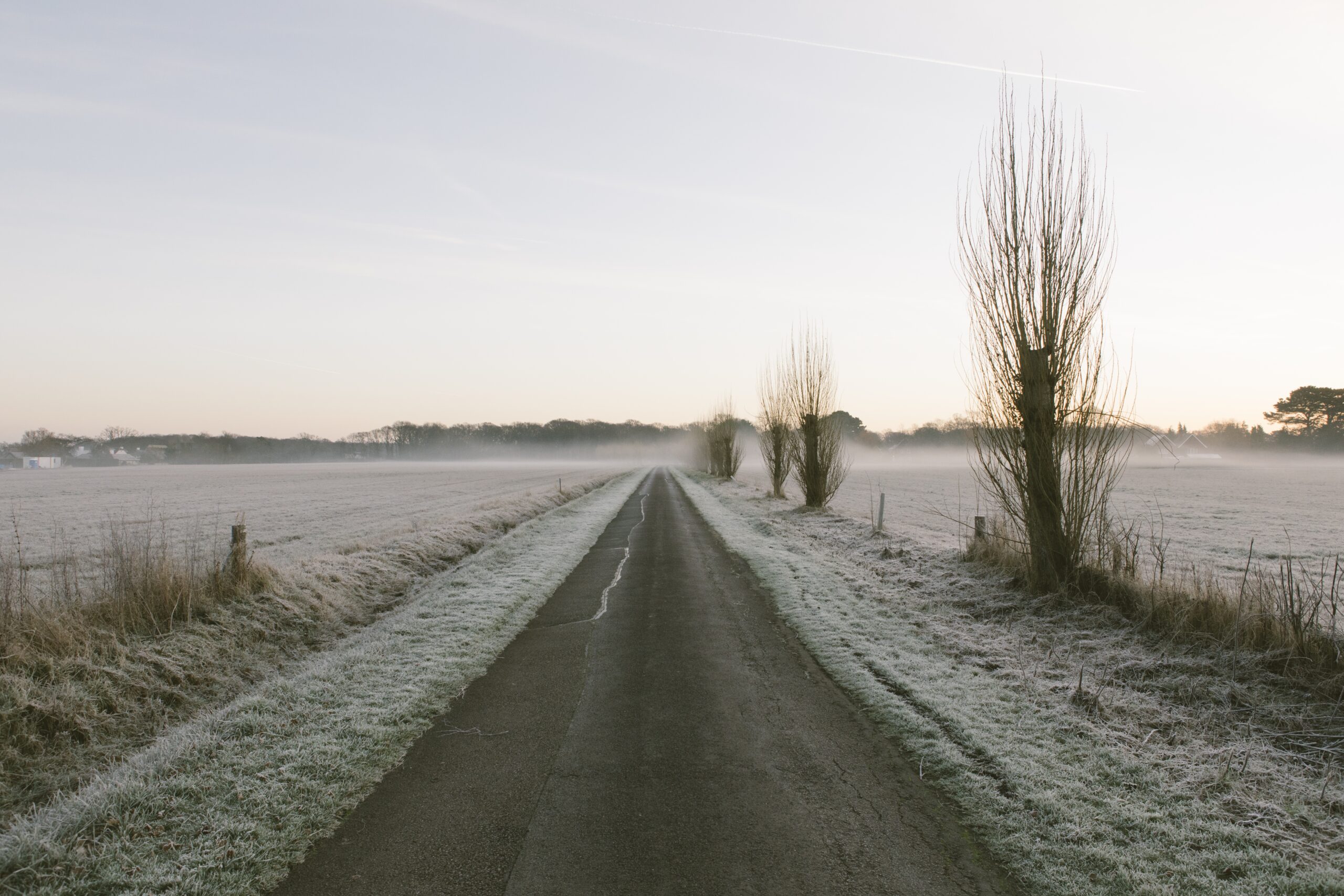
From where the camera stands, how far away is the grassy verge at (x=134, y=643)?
5281 mm

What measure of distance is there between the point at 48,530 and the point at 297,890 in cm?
2620

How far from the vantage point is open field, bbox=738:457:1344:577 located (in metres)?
16.3

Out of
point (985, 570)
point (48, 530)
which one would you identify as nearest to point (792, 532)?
point (985, 570)

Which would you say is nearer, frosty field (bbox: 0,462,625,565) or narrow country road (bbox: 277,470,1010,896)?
narrow country road (bbox: 277,470,1010,896)

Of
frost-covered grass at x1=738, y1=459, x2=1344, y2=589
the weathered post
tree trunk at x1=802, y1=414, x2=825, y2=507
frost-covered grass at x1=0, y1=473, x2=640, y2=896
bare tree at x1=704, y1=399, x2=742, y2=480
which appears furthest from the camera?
bare tree at x1=704, y1=399, x2=742, y2=480

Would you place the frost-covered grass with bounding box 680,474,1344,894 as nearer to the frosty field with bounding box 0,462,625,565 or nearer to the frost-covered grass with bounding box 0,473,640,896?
the frost-covered grass with bounding box 0,473,640,896

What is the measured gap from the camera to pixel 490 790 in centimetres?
413

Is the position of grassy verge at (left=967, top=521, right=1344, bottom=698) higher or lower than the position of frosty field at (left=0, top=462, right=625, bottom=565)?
Result: higher

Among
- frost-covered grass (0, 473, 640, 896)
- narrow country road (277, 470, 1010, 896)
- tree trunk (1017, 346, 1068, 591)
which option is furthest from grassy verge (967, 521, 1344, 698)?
frost-covered grass (0, 473, 640, 896)

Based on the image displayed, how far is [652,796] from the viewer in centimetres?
402

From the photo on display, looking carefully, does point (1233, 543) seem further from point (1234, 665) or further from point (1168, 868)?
point (1168, 868)

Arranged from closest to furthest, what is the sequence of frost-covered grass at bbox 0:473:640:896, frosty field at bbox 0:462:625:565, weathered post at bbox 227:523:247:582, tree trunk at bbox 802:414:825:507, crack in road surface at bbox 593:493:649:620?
1. frost-covered grass at bbox 0:473:640:896
2. weathered post at bbox 227:523:247:582
3. crack in road surface at bbox 593:493:649:620
4. frosty field at bbox 0:462:625:565
5. tree trunk at bbox 802:414:825:507

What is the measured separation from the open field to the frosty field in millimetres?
15429

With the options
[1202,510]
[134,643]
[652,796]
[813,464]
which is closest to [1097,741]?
[652,796]
